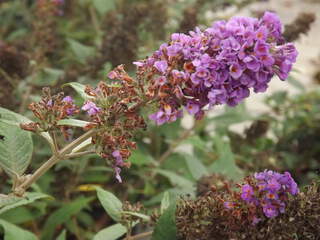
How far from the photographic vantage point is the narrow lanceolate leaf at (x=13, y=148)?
1.26 meters

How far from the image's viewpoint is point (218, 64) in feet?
3.38

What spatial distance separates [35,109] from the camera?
114 centimetres

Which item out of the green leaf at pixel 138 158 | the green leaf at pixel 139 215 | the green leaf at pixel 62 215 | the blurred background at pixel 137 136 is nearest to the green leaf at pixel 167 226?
the green leaf at pixel 139 215

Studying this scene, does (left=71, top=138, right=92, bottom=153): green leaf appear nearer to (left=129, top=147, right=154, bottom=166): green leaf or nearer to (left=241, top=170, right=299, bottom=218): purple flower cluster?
(left=241, top=170, right=299, bottom=218): purple flower cluster

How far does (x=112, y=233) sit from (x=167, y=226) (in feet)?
0.76

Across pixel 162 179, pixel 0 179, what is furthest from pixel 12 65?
pixel 162 179

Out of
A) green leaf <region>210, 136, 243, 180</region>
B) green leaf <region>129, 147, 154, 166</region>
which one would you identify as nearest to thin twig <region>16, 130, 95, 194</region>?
green leaf <region>129, 147, 154, 166</region>

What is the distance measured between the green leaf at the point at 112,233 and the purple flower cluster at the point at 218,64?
0.40m

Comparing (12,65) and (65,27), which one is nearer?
(12,65)

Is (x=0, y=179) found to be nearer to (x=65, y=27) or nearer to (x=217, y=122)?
(x=217, y=122)

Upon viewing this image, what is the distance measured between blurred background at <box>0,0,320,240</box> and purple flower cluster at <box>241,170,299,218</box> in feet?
1.54

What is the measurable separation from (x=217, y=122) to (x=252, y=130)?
0.56ft

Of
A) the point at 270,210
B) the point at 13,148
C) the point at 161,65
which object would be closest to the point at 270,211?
the point at 270,210

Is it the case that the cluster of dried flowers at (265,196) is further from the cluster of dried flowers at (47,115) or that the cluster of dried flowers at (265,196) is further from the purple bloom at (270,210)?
the cluster of dried flowers at (47,115)
